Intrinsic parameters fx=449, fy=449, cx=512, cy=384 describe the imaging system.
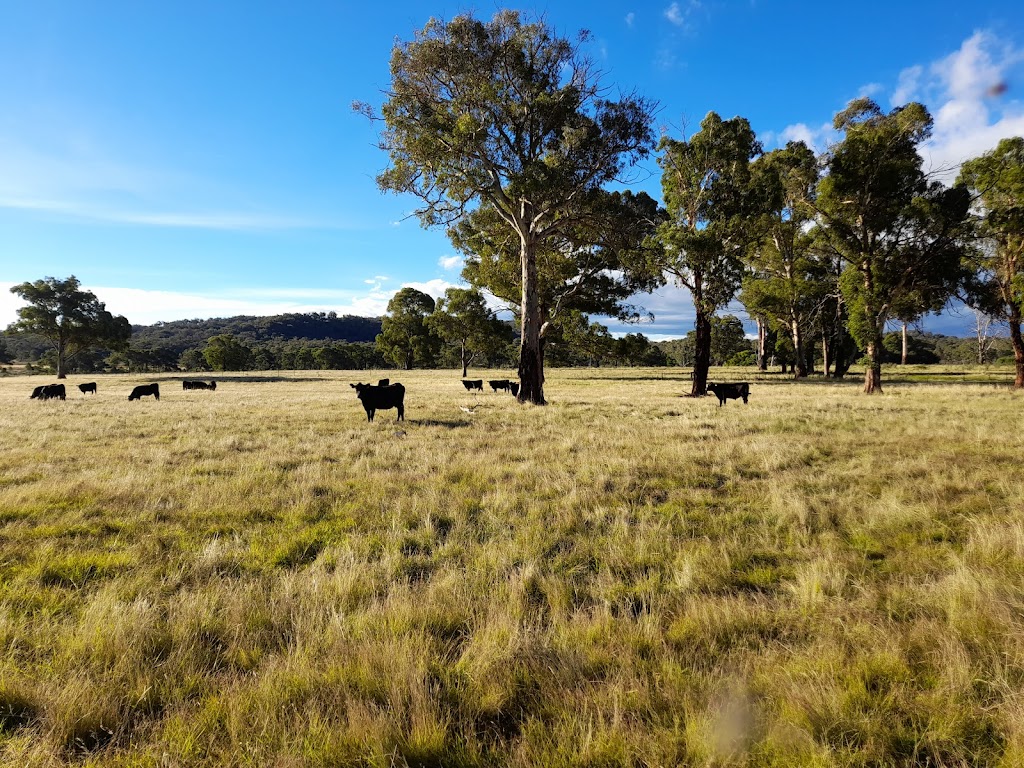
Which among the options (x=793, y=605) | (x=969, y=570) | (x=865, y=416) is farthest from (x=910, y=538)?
(x=865, y=416)

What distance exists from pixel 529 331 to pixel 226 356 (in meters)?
89.7

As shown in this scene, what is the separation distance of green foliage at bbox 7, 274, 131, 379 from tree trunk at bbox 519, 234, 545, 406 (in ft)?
191

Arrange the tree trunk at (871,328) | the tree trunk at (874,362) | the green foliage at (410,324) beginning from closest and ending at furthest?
the tree trunk at (871,328)
the tree trunk at (874,362)
the green foliage at (410,324)

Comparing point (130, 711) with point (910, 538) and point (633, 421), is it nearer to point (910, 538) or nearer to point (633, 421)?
point (910, 538)

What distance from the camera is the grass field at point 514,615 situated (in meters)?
2.32

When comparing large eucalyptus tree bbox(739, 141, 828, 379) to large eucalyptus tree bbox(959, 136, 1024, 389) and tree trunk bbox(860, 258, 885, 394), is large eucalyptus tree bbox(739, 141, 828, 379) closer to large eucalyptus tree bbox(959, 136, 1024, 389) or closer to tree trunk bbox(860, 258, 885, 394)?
tree trunk bbox(860, 258, 885, 394)

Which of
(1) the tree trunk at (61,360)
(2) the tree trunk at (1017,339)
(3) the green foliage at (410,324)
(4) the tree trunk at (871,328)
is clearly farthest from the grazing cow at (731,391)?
(1) the tree trunk at (61,360)

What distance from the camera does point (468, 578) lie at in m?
4.22

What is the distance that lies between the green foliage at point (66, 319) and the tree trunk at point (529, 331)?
58.3 m

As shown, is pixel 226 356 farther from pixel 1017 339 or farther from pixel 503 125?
pixel 1017 339

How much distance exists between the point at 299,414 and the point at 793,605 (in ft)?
56.2

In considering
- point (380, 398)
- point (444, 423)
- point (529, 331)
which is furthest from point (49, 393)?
point (529, 331)

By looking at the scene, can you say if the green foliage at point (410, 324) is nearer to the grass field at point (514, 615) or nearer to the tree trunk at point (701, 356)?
the tree trunk at point (701, 356)

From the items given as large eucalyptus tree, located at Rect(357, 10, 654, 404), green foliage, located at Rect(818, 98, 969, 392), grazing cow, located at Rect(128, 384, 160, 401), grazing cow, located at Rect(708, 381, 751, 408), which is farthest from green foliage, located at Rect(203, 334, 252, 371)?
green foliage, located at Rect(818, 98, 969, 392)
